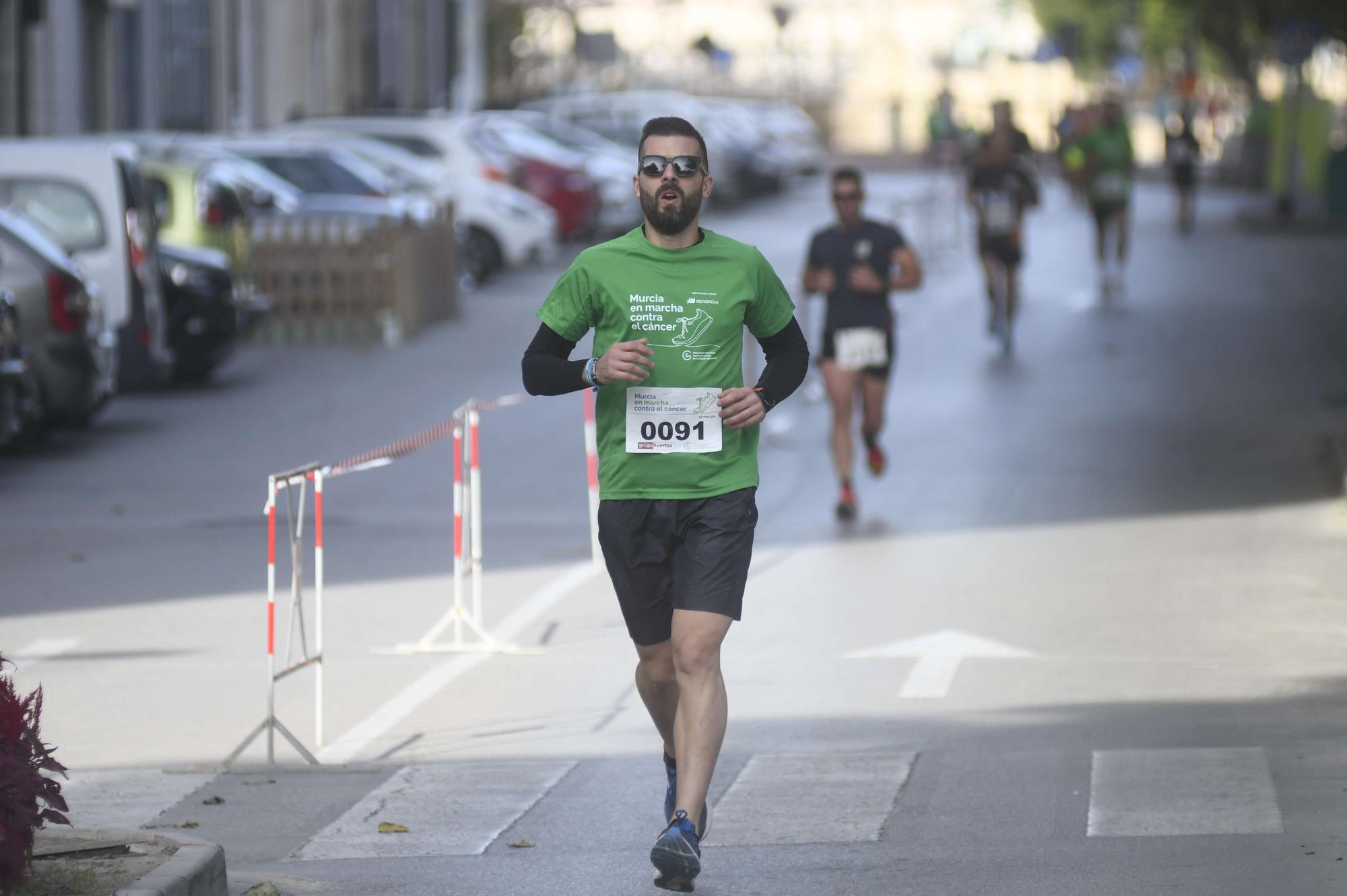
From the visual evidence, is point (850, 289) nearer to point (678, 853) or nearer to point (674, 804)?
point (674, 804)

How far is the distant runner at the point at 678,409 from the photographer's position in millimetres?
6316

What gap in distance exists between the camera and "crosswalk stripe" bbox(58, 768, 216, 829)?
23.7 feet

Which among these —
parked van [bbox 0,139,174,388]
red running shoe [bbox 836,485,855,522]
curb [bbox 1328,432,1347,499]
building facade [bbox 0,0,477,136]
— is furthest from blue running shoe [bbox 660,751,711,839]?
building facade [bbox 0,0,477,136]

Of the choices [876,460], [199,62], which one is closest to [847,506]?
[876,460]

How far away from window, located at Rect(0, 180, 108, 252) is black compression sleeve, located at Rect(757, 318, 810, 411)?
1194 centimetres

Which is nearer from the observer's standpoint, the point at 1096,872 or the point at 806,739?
the point at 1096,872

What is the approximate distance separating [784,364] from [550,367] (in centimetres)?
65

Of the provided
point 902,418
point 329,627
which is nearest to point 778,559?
point 329,627

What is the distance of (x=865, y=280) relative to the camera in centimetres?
1330

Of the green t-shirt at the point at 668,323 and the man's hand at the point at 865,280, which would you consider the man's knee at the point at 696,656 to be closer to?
the green t-shirt at the point at 668,323

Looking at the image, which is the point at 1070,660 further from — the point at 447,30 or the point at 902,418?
the point at 447,30

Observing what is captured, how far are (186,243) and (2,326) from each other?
6823 mm

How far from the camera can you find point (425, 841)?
272 inches

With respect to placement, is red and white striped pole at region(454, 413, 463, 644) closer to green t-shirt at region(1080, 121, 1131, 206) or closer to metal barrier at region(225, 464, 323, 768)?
metal barrier at region(225, 464, 323, 768)
